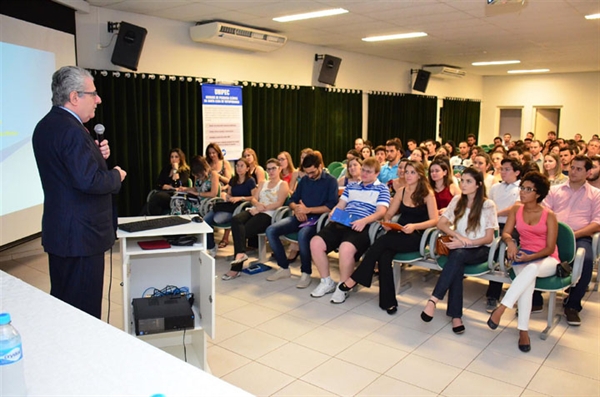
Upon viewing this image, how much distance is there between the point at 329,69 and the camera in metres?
8.62

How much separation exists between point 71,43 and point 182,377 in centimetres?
506

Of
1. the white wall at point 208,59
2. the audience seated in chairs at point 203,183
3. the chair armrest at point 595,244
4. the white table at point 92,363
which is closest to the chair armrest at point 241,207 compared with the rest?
the audience seated in chairs at point 203,183

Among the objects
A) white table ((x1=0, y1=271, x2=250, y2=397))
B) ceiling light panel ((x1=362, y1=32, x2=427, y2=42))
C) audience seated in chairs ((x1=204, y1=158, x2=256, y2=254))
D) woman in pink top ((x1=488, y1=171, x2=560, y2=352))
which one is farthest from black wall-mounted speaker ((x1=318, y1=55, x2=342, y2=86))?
white table ((x1=0, y1=271, x2=250, y2=397))

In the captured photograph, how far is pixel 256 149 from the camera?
25.5 feet

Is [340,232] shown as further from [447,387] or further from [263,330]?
[447,387]

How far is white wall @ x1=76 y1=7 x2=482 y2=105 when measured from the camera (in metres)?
5.72

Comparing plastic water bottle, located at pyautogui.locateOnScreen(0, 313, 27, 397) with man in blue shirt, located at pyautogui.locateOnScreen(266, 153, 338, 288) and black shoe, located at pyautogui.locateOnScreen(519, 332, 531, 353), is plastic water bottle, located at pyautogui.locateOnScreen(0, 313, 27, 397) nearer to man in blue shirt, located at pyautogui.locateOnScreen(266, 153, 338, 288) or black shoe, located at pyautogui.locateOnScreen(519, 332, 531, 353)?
black shoe, located at pyautogui.locateOnScreen(519, 332, 531, 353)

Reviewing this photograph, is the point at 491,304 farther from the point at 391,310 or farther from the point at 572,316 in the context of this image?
the point at 391,310

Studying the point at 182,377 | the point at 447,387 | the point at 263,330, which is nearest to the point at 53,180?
the point at 182,377

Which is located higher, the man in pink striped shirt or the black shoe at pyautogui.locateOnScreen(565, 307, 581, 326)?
the man in pink striped shirt

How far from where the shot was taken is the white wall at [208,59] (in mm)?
5723

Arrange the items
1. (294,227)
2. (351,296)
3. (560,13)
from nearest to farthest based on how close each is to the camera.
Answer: (351,296)
(294,227)
(560,13)

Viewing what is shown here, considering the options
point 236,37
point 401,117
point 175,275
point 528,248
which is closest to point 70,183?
point 175,275

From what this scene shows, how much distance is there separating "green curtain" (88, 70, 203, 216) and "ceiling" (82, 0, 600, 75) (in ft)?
Answer: 2.82
